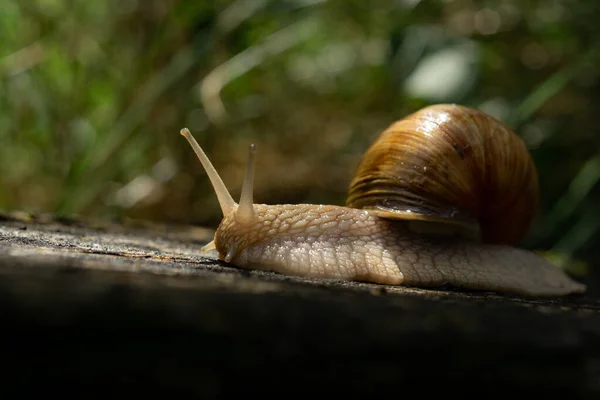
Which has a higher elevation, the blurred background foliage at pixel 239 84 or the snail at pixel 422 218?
the blurred background foliage at pixel 239 84

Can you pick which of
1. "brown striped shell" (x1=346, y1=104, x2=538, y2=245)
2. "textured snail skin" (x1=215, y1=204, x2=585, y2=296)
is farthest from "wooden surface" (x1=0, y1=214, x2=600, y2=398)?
"brown striped shell" (x1=346, y1=104, x2=538, y2=245)

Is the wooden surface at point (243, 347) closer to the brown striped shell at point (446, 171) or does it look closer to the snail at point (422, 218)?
the snail at point (422, 218)

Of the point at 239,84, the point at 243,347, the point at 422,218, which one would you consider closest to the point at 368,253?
the point at 422,218

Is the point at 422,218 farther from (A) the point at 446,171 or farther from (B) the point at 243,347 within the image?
(B) the point at 243,347

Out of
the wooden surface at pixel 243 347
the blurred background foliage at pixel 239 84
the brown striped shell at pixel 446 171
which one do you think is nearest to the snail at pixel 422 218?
the brown striped shell at pixel 446 171

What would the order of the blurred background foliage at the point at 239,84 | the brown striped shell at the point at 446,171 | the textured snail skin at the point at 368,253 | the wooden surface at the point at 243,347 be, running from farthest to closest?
the blurred background foliage at the point at 239,84 < the brown striped shell at the point at 446,171 < the textured snail skin at the point at 368,253 < the wooden surface at the point at 243,347

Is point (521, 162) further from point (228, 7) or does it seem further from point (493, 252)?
point (228, 7)

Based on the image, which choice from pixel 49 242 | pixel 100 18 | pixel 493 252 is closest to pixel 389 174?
pixel 493 252

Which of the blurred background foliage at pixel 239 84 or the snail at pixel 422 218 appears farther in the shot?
the blurred background foliage at pixel 239 84
